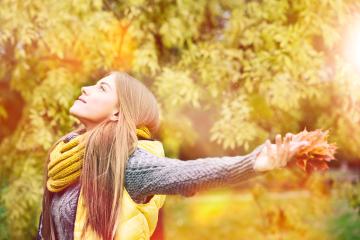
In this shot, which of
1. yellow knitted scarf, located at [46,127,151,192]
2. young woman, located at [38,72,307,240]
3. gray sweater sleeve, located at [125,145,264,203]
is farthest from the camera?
yellow knitted scarf, located at [46,127,151,192]

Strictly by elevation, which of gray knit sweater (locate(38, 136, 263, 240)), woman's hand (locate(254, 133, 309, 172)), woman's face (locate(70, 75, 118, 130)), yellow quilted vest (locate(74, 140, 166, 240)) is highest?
woman's face (locate(70, 75, 118, 130))

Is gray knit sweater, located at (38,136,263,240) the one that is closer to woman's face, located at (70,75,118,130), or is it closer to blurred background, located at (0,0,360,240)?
woman's face, located at (70,75,118,130)

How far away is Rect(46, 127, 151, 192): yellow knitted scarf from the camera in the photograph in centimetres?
269

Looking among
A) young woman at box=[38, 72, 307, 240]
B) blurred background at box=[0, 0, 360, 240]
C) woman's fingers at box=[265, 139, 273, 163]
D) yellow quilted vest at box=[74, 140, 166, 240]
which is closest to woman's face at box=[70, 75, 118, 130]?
young woman at box=[38, 72, 307, 240]

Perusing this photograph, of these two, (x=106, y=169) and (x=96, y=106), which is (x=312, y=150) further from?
(x=96, y=106)

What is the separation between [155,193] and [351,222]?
555cm

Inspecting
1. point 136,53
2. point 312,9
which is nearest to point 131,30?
point 136,53

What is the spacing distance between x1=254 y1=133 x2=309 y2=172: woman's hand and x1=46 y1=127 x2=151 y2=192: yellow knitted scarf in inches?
27.9

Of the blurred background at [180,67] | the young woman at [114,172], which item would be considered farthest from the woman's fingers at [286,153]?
the blurred background at [180,67]

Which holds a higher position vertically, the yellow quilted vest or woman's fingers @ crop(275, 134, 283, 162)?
woman's fingers @ crop(275, 134, 283, 162)

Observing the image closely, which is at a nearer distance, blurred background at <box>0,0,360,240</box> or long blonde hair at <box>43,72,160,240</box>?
long blonde hair at <box>43,72,160,240</box>

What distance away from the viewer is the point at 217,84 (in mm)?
6109

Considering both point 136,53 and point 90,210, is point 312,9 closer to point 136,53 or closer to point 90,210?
point 136,53

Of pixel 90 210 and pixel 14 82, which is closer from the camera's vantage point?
pixel 90 210
